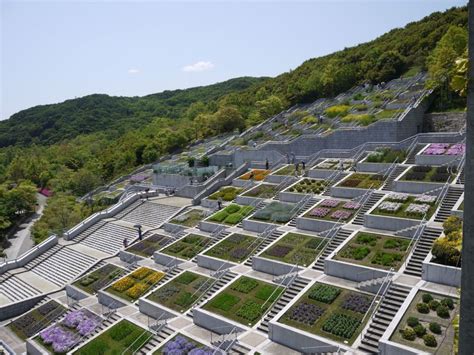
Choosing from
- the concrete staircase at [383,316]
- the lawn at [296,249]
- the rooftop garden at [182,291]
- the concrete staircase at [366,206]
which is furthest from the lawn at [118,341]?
the concrete staircase at [366,206]

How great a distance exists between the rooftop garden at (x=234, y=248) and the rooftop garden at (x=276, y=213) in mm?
2162

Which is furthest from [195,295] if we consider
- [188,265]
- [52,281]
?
[52,281]

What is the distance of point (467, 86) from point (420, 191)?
69.3 feet

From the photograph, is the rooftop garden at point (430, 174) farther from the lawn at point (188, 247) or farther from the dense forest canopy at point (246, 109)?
the lawn at point (188, 247)

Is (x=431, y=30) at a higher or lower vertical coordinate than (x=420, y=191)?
higher

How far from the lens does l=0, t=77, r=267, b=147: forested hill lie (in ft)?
453

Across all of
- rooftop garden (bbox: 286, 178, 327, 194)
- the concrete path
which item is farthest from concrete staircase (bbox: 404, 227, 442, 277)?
the concrete path

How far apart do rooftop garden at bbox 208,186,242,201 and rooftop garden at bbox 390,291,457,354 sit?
20.9 m

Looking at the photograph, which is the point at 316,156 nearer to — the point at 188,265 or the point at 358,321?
the point at 188,265

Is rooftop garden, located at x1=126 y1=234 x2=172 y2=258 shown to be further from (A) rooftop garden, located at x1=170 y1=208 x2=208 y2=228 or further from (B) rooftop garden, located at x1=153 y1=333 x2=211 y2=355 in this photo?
(B) rooftop garden, located at x1=153 y1=333 x2=211 y2=355

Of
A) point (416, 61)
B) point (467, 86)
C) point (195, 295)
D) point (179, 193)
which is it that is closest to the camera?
point (467, 86)

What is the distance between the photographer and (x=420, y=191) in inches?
1027

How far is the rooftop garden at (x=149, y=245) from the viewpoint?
2952 centimetres

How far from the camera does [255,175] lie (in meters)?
39.2
